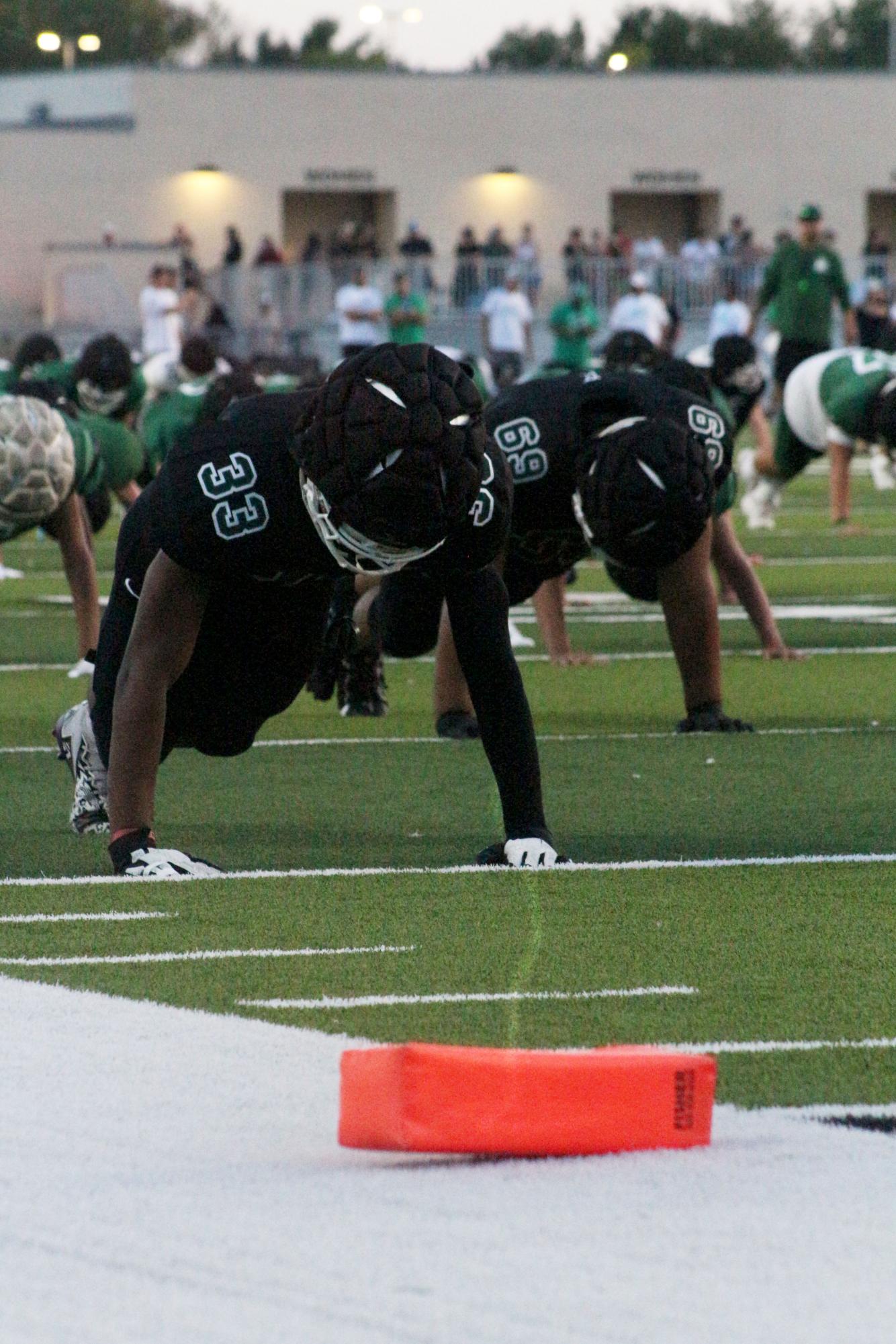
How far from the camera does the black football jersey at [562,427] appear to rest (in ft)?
26.9

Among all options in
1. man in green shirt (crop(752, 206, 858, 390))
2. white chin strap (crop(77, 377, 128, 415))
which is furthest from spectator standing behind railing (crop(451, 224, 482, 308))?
white chin strap (crop(77, 377, 128, 415))

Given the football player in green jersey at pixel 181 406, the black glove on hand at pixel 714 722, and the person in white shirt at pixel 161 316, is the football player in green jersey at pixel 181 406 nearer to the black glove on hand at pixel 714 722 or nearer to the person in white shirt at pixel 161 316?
the black glove on hand at pixel 714 722

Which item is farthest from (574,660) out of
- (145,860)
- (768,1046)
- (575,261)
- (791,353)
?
(575,261)

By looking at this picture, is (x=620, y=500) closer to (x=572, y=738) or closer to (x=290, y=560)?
(x=572, y=738)

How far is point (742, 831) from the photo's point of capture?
270 inches

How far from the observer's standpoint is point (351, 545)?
5414 millimetres

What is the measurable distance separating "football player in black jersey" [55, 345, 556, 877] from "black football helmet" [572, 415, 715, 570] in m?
1.61

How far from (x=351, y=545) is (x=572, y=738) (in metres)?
3.63

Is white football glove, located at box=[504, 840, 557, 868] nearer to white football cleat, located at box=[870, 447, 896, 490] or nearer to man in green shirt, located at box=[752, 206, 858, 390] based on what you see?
man in green shirt, located at box=[752, 206, 858, 390]

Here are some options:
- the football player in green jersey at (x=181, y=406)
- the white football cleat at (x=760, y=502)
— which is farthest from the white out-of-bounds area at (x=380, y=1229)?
the white football cleat at (x=760, y=502)

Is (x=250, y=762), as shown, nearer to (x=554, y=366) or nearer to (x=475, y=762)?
(x=475, y=762)

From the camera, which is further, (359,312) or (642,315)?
(642,315)

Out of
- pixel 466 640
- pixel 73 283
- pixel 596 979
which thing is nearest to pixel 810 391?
pixel 466 640

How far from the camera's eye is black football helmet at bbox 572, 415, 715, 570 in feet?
25.7
